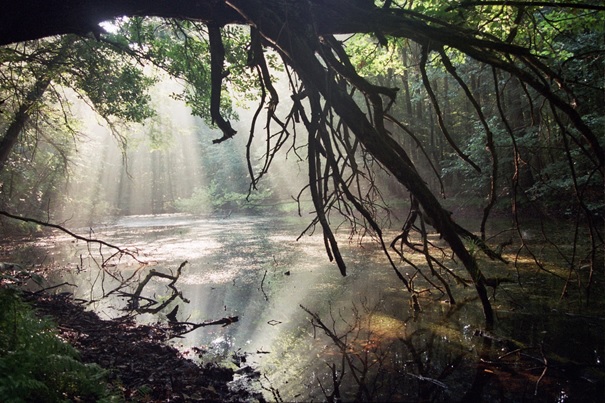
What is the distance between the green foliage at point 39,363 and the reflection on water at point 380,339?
3.99ft

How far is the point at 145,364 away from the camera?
384 centimetres

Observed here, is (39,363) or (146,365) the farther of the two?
(146,365)

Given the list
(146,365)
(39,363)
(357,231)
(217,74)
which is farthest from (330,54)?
(357,231)

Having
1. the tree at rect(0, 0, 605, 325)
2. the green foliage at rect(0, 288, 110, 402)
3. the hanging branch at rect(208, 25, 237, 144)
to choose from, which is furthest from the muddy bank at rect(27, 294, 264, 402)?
the hanging branch at rect(208, 25, 237, 144)

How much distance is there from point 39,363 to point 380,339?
325 cm

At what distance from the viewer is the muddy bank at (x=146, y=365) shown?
10.6 ft

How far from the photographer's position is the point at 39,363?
2.65 m

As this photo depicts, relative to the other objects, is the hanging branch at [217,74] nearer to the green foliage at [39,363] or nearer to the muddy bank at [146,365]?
the green foliage at [39,363]

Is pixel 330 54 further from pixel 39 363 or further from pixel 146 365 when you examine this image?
pixel 146 365

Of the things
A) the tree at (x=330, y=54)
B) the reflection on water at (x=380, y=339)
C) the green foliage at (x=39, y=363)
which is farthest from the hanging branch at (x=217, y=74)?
the reflection on water at (x=380, y=339)

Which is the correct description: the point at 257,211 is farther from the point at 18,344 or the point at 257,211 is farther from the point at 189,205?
the point at 18,344

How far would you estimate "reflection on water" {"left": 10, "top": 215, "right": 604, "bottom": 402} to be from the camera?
3227mm

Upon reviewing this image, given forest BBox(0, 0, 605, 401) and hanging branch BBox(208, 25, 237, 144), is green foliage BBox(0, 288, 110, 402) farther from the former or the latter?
hanging branch BBox(208, 25, 237, 144)

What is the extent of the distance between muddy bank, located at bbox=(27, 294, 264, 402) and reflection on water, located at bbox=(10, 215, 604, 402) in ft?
1.15
